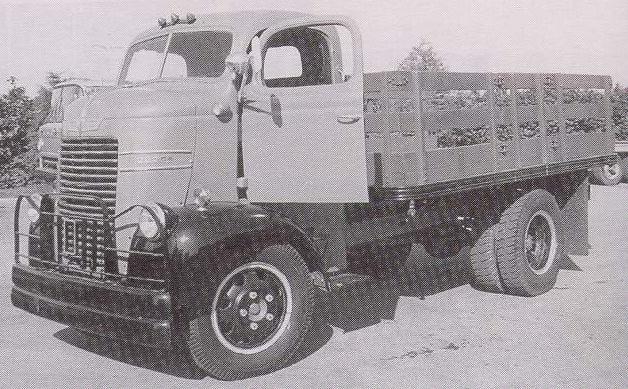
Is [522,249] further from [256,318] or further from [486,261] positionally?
[256,318]

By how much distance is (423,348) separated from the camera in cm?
509

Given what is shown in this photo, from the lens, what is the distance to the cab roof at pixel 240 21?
210 inches

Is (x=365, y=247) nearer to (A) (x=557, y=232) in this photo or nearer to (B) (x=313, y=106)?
(B) (x=313, y=106)

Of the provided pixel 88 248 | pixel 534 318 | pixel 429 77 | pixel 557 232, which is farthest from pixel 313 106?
pixel 557 232

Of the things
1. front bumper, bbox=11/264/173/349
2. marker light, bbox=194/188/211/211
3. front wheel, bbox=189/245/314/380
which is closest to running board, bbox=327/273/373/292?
front wheel, bbox=189/245/314/380

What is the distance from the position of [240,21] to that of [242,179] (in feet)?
4.16

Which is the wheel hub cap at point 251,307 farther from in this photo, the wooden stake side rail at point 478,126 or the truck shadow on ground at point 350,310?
the wooden stake side rail at point 478,126

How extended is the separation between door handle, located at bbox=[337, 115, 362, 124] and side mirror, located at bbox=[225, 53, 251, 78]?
75cm

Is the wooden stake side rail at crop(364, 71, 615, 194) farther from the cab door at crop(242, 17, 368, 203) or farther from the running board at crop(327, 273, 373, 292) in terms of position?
the running board at crop(327, 273, 373, 292)

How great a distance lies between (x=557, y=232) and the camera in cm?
696

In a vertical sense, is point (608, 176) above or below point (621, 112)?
below

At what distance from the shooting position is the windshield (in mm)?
5348

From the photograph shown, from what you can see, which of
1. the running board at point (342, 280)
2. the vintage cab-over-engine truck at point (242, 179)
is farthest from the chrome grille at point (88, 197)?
the running board at point (342, 280)

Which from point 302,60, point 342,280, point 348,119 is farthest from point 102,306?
point 302,60
